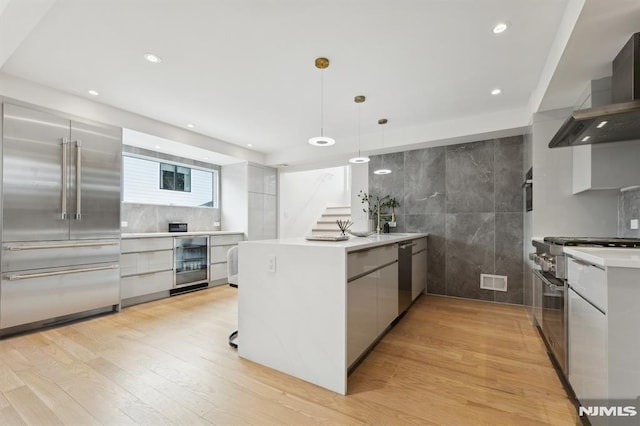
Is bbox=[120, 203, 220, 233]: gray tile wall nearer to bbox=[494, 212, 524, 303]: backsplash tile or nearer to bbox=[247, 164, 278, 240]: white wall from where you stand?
bbox=[247, 164, 278, 240]: white wall

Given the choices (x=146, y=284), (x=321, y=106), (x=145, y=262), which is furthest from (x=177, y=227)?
(x=321, y=106)

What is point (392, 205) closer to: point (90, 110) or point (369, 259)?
point (369, 259)

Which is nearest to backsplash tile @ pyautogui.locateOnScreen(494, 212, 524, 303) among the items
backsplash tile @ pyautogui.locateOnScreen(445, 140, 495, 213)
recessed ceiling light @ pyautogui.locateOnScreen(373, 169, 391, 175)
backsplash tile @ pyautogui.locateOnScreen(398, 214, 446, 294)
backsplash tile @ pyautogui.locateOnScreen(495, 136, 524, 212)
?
backsplash tile @ pyautogui.locateOnScreen(495, 136, 524, 212)

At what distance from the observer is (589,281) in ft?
4.73

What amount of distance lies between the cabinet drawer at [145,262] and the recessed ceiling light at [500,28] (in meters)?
4.56

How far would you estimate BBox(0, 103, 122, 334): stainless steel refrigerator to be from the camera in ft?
8.91

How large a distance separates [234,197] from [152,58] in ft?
11.0

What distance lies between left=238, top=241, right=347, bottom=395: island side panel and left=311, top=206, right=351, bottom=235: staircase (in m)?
4.47

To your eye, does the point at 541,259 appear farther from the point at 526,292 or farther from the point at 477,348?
the point at 526,292

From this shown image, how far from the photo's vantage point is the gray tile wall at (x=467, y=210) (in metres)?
3.81

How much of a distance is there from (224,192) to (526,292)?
529 centimetres

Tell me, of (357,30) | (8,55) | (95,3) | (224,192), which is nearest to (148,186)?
(224,192)

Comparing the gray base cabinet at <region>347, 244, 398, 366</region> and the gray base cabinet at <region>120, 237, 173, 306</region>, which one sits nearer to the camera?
the gray base cabinet at <region>347, 244, 398, 366</region>

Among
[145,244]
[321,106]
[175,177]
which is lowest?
[145,244]
